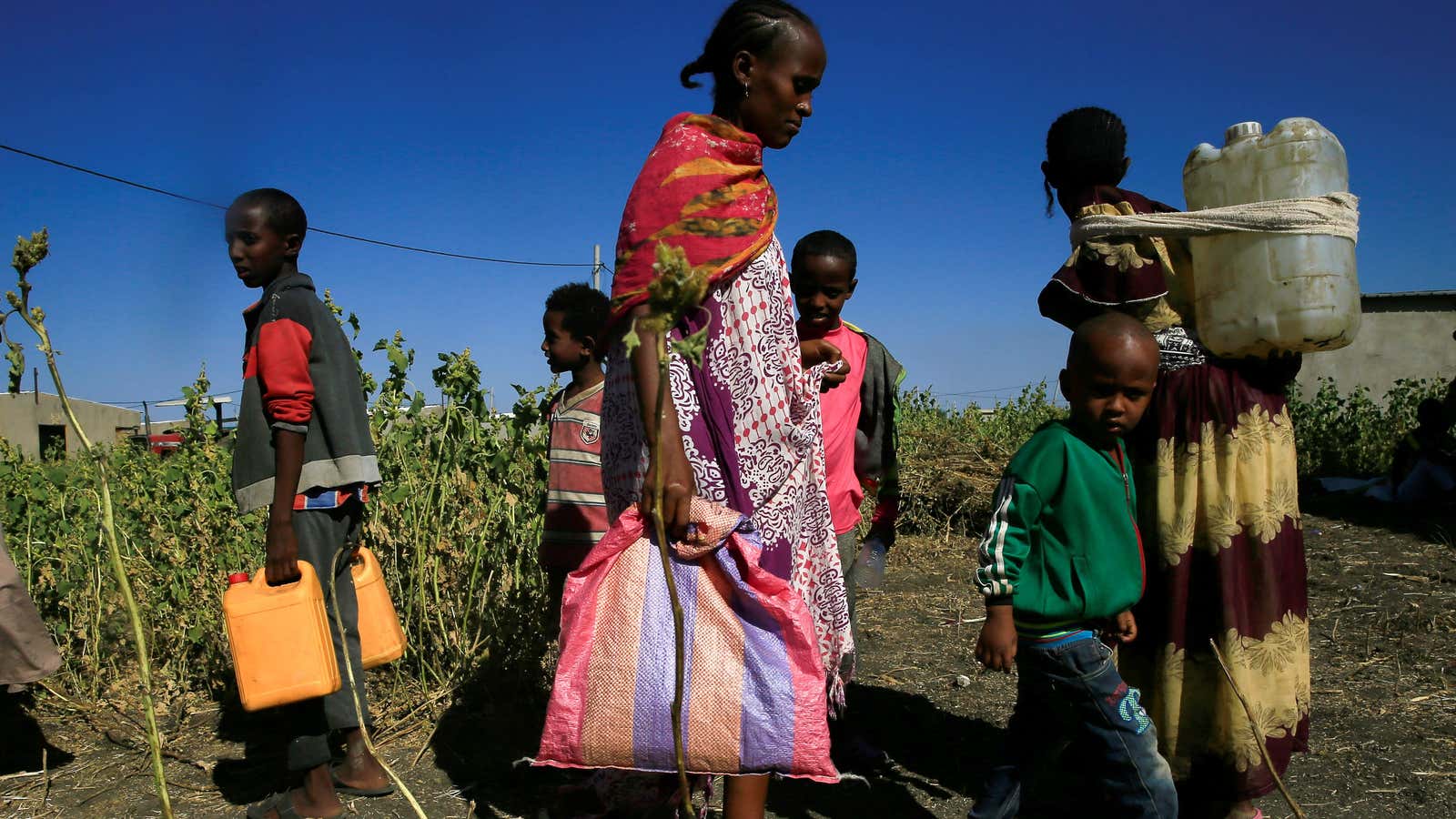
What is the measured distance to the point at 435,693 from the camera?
3.70 metres

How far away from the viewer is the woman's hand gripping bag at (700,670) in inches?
74.4

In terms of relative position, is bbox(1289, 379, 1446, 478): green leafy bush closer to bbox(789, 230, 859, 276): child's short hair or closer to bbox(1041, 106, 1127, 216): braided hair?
bbox(789, 230, 859, 276): child's short hair

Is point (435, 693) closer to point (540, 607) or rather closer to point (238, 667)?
point (540, 607)

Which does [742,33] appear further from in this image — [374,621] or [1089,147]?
[374,621]

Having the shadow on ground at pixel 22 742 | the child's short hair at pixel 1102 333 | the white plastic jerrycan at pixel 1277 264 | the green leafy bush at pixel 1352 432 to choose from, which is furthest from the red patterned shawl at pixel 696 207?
the green leafy bush at pixel 1352 432

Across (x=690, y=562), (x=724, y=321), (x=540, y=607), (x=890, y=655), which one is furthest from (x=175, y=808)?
(x=890, y=655)

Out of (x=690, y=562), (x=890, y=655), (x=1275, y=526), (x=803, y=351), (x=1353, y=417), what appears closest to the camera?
(x=690, y=562)

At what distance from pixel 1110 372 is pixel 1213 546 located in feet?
1.96

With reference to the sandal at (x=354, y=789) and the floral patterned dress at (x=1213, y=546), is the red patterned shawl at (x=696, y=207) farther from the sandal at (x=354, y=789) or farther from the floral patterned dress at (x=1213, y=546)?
the sandal at (x=354, y=789)

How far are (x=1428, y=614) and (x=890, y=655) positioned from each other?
278 centimetres

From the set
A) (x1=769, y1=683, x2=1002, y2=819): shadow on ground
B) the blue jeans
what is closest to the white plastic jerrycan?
the blue jeans

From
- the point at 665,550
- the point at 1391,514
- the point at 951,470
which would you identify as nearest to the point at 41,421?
the point at 951,470

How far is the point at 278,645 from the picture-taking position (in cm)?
251

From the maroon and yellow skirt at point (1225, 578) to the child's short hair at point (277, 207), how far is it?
8.42 ft
